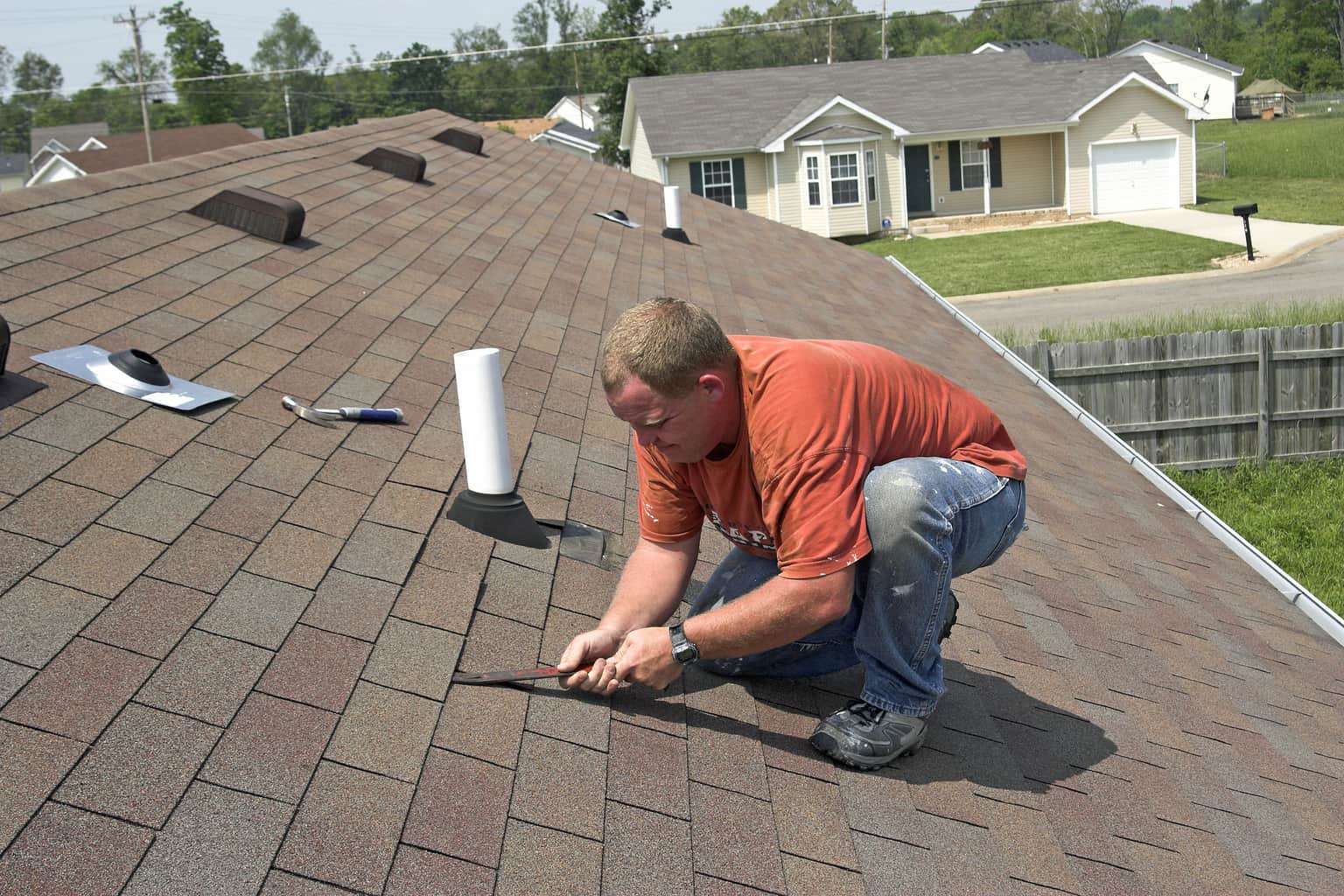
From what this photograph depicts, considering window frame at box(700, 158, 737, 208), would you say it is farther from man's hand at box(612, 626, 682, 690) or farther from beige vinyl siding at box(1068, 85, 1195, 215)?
man's hand at box(612, 626, 682, 690)

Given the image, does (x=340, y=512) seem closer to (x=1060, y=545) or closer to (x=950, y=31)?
(x=1060, y=545)

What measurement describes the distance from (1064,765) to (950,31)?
11520 centimetres

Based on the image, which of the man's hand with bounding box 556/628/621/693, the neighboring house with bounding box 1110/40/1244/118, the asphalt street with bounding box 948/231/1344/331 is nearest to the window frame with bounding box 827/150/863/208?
the asphalt street with bounding box 948/231/1344/331

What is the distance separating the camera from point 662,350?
2951 millimetres

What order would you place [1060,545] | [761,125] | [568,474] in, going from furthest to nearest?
[761,125], [1060,545], [568,474]

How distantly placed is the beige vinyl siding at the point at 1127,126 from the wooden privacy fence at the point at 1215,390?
22721 mm

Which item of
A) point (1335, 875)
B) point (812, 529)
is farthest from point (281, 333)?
point (1335, 875)

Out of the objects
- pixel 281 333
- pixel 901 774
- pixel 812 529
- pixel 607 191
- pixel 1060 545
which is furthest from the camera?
pixel 607 191

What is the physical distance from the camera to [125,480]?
11.3ft

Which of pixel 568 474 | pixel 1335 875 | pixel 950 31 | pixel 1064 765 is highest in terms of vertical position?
pixel 950 31

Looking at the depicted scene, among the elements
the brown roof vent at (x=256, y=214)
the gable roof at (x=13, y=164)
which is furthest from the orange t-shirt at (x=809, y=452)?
the gable roof at (x=13, y=164)

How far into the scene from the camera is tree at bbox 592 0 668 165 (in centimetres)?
4719

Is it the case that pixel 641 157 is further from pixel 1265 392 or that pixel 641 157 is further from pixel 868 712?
pixel 868 712

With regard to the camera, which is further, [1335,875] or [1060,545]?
[1060,545]
